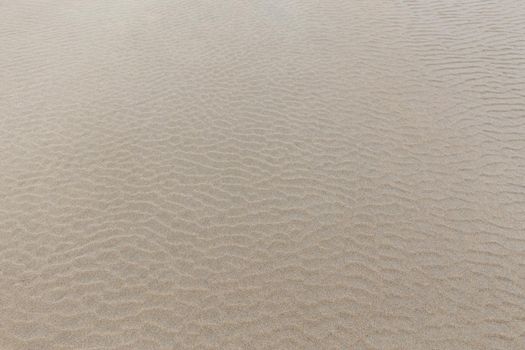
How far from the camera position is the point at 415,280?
4.71 metres

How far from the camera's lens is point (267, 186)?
19.1 ft

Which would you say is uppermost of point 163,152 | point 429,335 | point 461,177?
point 163,152

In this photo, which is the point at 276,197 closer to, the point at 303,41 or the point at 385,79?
the point at 385,79

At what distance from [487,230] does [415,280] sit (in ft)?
4.07

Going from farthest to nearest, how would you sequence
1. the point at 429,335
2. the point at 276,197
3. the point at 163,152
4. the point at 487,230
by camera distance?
the point at 163,152 < the point at 276,197 < the point at 487,230 < the point at 429,335

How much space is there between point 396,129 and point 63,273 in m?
5.11

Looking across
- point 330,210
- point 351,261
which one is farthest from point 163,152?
point 351,261

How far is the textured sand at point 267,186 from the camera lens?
4461mm

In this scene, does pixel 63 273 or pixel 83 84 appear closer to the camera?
pixel 63 273

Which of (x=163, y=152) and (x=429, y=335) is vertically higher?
(x=163, y=152)

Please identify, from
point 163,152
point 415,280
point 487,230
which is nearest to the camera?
point 415,280

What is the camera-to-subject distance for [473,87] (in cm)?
750

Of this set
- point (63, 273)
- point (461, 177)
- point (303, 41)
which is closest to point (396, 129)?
point (461, 177)

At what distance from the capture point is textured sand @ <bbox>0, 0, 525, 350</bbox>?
14.6 feet
